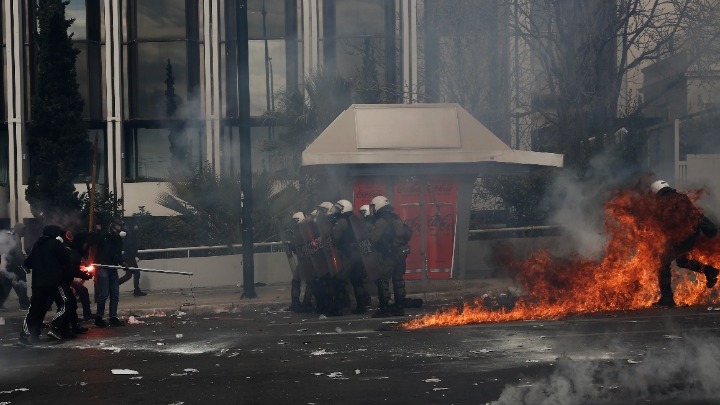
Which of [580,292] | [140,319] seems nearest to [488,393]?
[580,292]

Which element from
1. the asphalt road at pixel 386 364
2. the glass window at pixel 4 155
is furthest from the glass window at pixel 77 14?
the asphalt road at pixel 386 364

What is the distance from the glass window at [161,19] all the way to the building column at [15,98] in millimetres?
3822

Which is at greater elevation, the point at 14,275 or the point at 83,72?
the point at 83,72

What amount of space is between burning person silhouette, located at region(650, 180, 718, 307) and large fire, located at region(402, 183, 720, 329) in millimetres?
14

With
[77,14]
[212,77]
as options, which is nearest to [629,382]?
[212,77]

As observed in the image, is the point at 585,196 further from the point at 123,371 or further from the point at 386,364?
the point at 123,371

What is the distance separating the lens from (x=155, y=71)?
3631 cm

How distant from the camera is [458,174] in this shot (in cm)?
2031

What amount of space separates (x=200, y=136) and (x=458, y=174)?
18.0 m

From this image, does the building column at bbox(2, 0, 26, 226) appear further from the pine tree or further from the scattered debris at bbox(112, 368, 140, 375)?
the scattered debris at bbox(112, 368, 140, 375)

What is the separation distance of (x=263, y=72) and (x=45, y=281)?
22478 millimetres

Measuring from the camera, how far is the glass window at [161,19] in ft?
119

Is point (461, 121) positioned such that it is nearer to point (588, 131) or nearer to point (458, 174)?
point (458, 174)

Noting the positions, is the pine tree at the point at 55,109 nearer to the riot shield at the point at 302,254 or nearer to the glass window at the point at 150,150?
the glass window at the point at 150,150
